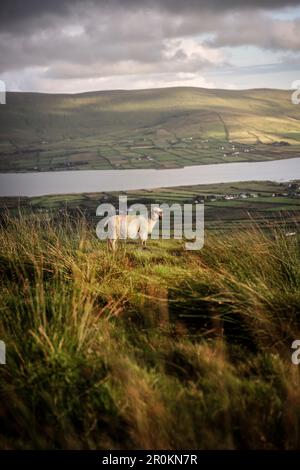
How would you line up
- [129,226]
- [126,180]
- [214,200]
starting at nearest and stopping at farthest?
[129,226] < [214,200] < [126,180]

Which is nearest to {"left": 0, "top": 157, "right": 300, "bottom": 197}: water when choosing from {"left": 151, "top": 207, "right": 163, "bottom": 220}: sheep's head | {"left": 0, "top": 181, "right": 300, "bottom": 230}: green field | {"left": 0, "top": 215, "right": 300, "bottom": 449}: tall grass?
{"left": 0, "top": 181, "right": 300, "bottom": 230}: green field

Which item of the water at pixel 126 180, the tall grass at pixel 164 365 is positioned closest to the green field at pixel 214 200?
the water at pixel 126 180

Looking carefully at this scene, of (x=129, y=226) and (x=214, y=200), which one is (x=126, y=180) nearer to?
(x=214, y=200)

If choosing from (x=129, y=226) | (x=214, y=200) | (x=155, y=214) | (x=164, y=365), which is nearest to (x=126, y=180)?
(x=214, y=200)

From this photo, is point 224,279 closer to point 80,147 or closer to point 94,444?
point 94,444

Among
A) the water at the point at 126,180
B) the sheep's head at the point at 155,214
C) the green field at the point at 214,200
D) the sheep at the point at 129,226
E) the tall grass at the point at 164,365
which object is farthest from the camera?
the water at the point at 126,180

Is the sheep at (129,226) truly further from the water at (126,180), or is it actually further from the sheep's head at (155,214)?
the water at (126,180)

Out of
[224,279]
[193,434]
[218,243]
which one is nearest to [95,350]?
[193,434]

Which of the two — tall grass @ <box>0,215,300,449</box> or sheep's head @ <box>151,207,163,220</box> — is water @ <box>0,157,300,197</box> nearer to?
sheep's head @ <box>151,207,163,220</box>
